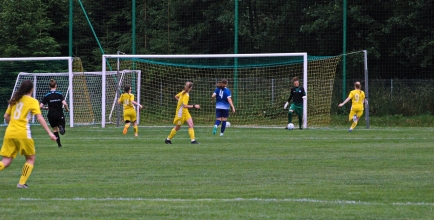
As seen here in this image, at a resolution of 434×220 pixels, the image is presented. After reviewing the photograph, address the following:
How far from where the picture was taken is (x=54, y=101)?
2088 centimetres

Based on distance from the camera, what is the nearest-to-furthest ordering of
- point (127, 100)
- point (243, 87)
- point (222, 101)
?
point (127, 100), point (222, 101), point (243, 87)

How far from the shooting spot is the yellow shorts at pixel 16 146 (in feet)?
36.9

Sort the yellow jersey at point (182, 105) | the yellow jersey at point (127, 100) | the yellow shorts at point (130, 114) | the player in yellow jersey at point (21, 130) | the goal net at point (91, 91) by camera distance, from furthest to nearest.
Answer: the goal net at point (91, 91) → the yellow shorts at point (130, 114) → the yellow jersey at point (127, 100) → the yellow jersey at point (182, 105) → the player in yellow jersey at point (21, 130)

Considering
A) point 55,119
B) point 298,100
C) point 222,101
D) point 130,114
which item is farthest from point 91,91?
point 55,119

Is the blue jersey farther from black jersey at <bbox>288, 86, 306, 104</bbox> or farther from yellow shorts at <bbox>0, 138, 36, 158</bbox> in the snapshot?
yellow shorts at <bbox>0, 138, 36, 158</bbox>

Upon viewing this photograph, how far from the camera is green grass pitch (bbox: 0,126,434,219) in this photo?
360 inches

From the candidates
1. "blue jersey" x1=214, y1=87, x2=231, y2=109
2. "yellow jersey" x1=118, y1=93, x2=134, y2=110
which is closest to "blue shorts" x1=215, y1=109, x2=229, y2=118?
"blue jersey" x1=214, y1=87, x2=231, y2=109

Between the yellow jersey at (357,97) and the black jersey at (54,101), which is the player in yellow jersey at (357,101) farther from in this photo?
the black jersey at (54,101)

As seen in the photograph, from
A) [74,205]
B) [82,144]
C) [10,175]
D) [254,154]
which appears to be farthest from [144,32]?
[74,205]

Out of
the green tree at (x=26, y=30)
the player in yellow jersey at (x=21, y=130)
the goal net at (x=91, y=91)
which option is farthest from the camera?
the green tree at (x=26, y=30)

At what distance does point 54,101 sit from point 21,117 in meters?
9.64

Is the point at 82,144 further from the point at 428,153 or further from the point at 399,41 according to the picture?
the point at 399,41

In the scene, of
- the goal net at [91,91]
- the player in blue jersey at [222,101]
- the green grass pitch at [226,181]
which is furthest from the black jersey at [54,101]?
the goal net at [91,91]

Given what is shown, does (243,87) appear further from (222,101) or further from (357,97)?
(222,101)
